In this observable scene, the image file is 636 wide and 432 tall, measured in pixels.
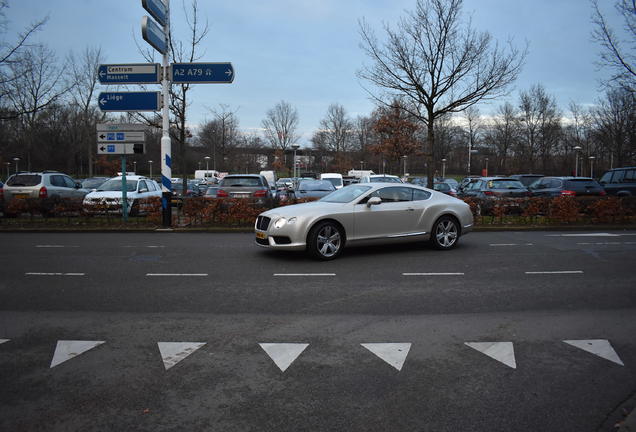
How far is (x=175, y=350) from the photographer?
448 centimetres

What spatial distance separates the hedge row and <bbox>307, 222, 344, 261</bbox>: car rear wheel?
608cm

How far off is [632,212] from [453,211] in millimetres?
8657

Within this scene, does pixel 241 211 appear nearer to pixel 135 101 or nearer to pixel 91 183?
pixel 135 101

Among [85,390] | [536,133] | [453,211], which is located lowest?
[85,390]

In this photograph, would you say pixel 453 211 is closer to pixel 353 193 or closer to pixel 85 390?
pixel 353 193

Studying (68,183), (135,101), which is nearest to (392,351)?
(135,101)

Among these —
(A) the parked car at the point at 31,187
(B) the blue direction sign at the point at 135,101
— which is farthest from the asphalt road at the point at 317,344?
(A) the parked car at the point at 31,187

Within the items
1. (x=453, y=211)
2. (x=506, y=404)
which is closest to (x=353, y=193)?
(x=453, y=211)

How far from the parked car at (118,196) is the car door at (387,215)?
9148 millimetres

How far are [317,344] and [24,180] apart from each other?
696 inches

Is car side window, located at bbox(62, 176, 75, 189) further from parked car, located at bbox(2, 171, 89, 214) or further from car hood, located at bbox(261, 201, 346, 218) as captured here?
car hood, located at bbox(261, 201, 346, 218)

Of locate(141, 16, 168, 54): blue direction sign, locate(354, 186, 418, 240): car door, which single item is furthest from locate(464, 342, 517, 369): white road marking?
locate(141, 16, 168, 54): blue direction sign

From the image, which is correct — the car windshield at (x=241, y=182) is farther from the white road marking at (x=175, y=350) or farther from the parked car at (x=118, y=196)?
the white road marking at (x=175, y=350)

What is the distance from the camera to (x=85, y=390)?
3.63 m
